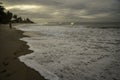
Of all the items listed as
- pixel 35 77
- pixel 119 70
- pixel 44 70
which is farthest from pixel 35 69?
pixel 119 70

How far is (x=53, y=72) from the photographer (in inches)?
228

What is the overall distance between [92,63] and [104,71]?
1.14 meters

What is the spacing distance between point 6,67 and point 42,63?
171cm

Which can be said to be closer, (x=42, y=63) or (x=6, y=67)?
(x=6, y=67)

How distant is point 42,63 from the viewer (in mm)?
6957

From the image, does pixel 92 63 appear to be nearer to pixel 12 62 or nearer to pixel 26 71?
pixel 26 71

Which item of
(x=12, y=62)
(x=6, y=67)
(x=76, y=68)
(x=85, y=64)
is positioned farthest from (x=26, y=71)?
(x=85, y=64)

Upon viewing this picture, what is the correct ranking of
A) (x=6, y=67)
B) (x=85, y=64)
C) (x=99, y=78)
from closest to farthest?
(x=99, y=78) < (x=6, y=67) < (x=85, y=64)

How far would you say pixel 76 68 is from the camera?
248 inches

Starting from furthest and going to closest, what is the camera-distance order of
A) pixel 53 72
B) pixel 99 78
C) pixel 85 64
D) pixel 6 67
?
1. pixel 85 64
2. pixel 6 67
3. pixel 53 72
4. pixel 99 78

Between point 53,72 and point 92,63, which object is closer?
point 53,72

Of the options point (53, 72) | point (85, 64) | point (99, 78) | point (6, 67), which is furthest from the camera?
point (85, 64)

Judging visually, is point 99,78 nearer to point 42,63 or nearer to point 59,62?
point 59,62

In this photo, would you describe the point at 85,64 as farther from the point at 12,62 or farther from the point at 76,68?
the point at 12,62
